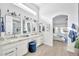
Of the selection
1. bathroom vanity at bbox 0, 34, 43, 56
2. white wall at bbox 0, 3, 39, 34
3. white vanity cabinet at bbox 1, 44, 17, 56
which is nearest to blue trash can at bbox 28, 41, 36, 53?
bathroom vanity at bbox 0, 34, 43, 56

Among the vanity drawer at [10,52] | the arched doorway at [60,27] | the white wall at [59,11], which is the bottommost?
the vanity drawer at [10,52]

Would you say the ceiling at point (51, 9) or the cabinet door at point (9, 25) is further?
the ceiling at point (51, 9)

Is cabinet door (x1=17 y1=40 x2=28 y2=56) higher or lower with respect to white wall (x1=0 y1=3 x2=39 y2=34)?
lower

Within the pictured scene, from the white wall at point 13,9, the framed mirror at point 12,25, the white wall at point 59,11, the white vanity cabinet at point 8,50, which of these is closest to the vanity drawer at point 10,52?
the white vanity cabinet at point 8,50

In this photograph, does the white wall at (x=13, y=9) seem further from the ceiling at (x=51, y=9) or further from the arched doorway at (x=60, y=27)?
the arched doorway at (x=60, y=27)

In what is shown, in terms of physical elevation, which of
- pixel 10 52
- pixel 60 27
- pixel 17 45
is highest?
pixel 60 27

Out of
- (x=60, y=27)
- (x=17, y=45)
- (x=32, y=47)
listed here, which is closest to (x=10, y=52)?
(x=17, y=45)

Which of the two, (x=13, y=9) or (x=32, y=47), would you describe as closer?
(x=13, y=9)

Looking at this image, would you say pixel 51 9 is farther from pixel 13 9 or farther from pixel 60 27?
pixel 13 9

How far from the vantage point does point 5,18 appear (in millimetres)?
2094

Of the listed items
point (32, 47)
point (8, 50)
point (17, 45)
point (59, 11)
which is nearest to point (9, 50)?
point (8, 50)

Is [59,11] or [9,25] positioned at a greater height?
[59,11]

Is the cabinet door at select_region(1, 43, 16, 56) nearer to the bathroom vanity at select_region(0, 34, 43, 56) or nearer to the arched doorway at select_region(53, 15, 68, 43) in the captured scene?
the bathroom vanity at select_region(0, 34, 43, 56)

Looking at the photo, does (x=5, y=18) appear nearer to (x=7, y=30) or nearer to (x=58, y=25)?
(x=7, y=30)
